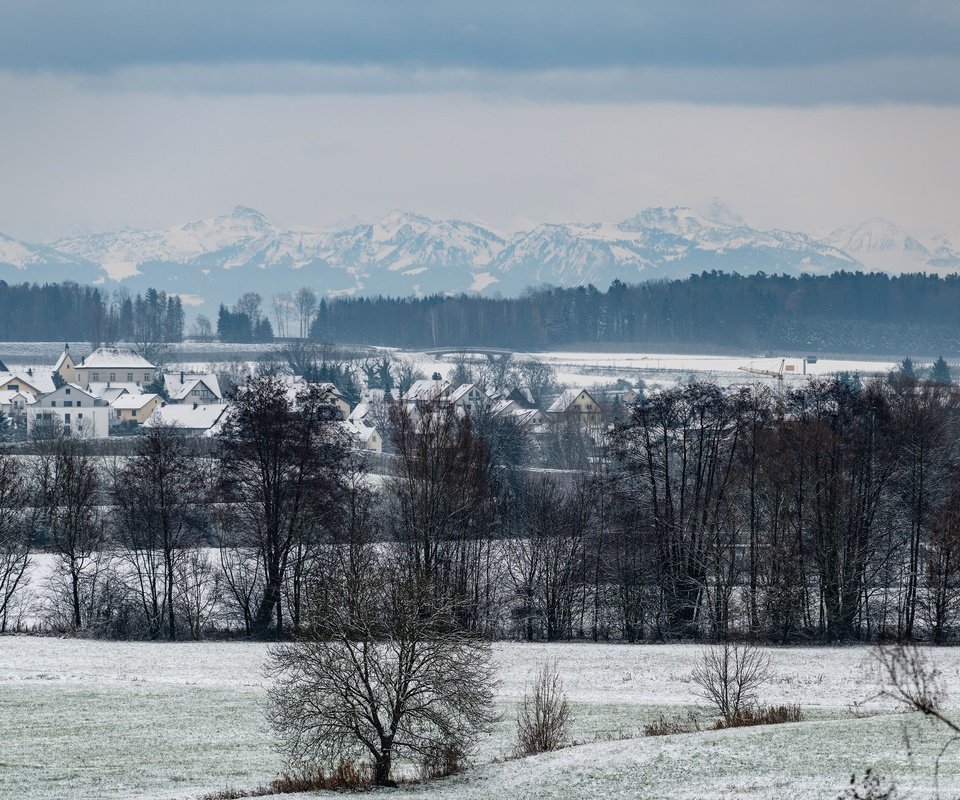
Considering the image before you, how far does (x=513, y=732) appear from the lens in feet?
90.2

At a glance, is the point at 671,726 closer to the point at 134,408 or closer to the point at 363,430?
the point at 363,430

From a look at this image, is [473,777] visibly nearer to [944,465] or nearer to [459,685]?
[459,685]

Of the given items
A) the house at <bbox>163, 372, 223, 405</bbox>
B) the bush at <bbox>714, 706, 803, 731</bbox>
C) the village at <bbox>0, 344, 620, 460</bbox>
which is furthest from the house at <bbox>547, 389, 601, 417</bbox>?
the bush at <bbox>714, 706, 803, 731</bbox>

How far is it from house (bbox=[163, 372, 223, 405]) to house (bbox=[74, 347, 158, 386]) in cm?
1076

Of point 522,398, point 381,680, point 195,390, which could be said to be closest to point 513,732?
point 381,680

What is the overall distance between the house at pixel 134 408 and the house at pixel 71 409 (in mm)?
1762

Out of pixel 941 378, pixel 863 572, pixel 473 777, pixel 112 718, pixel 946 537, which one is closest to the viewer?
pixel 473 777

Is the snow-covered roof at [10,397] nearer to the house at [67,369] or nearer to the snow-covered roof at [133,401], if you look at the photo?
the snow-covered roof at [133,401]

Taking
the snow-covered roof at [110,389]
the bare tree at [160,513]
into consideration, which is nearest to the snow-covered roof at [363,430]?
the snow-covered roof at [110,389]

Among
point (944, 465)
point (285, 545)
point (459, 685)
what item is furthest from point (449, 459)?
point (459, 685)

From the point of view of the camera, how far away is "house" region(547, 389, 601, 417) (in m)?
132

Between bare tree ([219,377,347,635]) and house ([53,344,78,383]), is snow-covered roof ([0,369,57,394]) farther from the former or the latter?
bare tree ([219,377,347,635])

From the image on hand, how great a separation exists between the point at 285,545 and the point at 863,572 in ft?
67.4

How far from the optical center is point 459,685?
22406 mm
